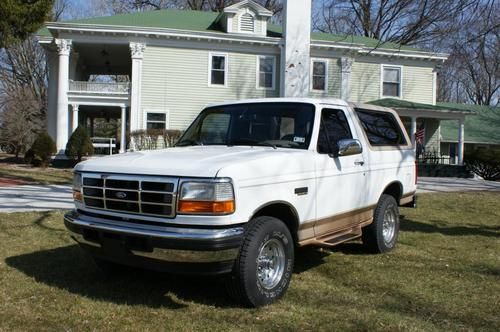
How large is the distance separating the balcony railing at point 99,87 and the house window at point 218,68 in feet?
13.3

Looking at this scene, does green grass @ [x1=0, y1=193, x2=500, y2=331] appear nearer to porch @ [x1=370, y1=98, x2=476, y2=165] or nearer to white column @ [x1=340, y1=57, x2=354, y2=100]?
porch @ [x1=370, y1=98, x2=476, y2=165]

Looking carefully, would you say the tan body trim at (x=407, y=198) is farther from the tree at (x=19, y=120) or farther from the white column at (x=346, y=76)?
the tree at (x=19, y=120)

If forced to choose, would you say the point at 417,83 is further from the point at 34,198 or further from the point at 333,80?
the point at 34,198

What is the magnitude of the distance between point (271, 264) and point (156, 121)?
2019 cm

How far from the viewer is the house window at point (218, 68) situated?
81.4 feet

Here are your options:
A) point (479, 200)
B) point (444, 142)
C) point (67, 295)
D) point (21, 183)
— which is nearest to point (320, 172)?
point (67, 295)

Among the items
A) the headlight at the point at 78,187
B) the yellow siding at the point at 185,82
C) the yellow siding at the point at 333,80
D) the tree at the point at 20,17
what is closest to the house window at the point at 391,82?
the yellow siding at the point at 333,80

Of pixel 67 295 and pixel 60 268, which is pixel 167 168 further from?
pixel 60 268

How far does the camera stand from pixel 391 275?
5828 mm

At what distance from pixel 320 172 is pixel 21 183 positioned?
12.3 m

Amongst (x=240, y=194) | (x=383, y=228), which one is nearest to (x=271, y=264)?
(x=240, y=194)

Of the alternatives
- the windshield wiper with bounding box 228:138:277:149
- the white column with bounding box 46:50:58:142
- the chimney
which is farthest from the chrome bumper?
the white column with bounding box 46:50:58:142

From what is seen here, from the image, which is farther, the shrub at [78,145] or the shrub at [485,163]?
the shrub at [485,163]

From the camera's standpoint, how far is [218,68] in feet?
81.6
